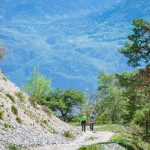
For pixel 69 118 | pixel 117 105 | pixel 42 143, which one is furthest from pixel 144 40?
pixel 69 118


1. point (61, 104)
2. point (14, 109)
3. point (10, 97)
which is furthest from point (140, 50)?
point (61, 104)

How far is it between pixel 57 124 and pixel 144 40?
88.4ft

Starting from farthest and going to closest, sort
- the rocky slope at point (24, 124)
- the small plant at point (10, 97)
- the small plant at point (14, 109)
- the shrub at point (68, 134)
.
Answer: the shrub at point (68, 134)
the small plant at point (10, 97)
the small plant at point (14, 109)
the rocky slope at point (24, 124)

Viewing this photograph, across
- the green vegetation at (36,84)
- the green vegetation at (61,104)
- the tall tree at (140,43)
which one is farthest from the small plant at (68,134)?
the green vegetation at (61,104)

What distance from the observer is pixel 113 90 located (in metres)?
182

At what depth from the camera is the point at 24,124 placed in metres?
63.1

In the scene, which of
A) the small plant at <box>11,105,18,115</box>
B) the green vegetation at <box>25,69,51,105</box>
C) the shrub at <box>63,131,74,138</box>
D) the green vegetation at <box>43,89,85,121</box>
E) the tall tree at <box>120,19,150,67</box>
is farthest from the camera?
the green vegetation at <box>43,89,85,121</box>

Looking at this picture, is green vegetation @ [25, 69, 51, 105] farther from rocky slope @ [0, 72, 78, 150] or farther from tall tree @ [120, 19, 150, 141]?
tall tree @ [120, 19, 150, 141]

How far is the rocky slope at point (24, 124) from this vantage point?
5259 centimetres

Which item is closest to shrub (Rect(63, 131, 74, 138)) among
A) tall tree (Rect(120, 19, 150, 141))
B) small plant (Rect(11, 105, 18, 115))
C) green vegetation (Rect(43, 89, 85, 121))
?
small plant (Rect(11, 105, 18, 115))

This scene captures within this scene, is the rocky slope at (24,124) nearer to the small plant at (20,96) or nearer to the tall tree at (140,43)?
the small plant at (20,96)

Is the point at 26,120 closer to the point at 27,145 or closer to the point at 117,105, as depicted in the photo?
the point at 27,145

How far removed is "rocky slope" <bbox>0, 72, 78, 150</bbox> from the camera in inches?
2070

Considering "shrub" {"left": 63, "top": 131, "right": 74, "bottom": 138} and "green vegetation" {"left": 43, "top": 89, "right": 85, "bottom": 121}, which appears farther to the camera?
"green vegetation" {"left": 43, "top": 89, "right": 85, "bottom": 121}
